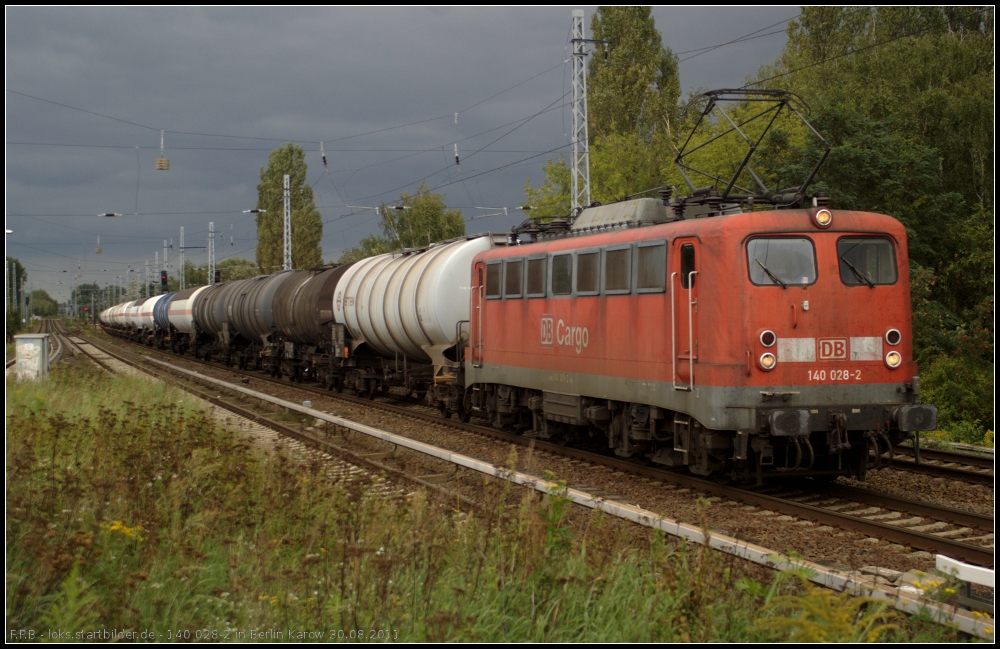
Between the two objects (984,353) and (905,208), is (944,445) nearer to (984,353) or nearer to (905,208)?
(984,353)

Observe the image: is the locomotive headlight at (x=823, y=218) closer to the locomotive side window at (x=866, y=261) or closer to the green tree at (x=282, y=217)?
the locomotive side window at (x=866, y=261)

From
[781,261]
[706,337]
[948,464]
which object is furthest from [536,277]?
[948,464]

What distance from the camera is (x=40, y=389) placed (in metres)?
18.7

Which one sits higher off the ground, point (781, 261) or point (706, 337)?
point (781, 261)

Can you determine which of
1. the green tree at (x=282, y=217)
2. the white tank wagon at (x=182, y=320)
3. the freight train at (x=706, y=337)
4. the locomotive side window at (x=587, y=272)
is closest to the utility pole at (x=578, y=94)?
the freight train at (x=706, y=337)

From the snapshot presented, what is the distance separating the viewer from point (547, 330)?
13438mm

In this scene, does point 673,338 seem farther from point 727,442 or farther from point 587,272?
point 587,272

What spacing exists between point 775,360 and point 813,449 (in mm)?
1517

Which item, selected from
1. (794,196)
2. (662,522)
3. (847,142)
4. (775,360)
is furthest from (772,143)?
(662,522)

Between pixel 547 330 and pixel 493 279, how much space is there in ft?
6.83

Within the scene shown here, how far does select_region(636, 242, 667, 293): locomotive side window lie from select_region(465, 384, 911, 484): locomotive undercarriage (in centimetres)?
153

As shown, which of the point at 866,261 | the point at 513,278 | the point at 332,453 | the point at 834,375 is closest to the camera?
the point at 834,375

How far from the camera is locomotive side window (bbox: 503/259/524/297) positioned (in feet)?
46.5

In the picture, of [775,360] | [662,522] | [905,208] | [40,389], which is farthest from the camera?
[905,208]
